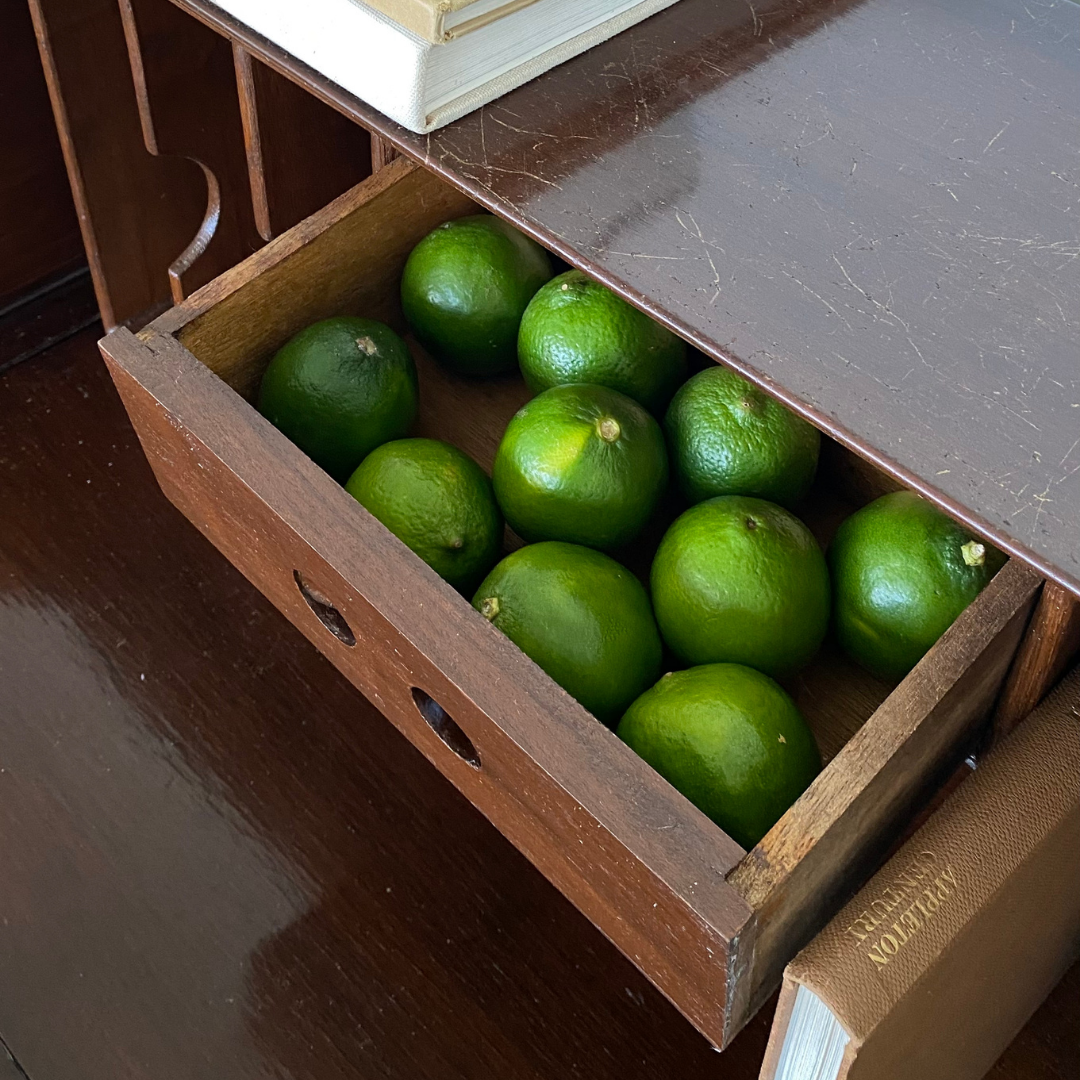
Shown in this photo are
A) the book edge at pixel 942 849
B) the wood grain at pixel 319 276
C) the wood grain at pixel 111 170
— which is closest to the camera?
the book edge at pixel 942 849

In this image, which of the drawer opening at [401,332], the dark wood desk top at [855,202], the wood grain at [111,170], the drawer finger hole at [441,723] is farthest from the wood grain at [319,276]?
the wood grain at [111,170]

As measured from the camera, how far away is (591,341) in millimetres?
575

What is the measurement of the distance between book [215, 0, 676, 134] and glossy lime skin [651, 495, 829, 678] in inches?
8.0

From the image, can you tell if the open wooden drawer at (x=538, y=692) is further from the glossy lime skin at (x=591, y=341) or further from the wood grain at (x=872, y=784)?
the glossy lime skin at (x=591, y=341)

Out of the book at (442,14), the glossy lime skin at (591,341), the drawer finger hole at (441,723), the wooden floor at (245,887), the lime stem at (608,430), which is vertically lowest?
the wooden floor at (245,887)

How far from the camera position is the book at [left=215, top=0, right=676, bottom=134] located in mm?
464

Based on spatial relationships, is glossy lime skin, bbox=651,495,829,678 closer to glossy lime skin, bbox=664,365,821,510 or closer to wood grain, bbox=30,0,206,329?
glossy lime skin, bbox=664,365,821,510

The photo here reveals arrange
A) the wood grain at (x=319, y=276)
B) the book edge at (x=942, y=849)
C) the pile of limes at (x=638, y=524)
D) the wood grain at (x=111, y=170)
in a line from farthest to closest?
the wood grain at (x=111, y=170), the wood grain at (x=319, y=276), the pile of limes at (x=638, y=524), the book edge at (x=942, y=849)

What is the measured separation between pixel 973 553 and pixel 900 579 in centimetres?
3

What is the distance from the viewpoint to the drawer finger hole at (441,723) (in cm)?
49

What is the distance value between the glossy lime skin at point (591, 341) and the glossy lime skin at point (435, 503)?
Answer: 72mm

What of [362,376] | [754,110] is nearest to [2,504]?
[362,376]

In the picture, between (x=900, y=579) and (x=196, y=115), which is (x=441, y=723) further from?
(x=196, y=115)

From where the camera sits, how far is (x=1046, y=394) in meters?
0.39
